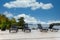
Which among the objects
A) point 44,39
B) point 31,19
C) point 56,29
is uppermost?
point 31,19

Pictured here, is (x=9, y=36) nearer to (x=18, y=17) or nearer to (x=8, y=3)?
(x=18, y=17)

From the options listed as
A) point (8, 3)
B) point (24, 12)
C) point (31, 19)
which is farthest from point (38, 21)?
point (8, 3)

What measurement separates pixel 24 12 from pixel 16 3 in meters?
0.16

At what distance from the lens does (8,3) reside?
5.94 feet

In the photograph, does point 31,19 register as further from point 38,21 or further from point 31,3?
point 31,3

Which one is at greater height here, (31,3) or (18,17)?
(31,3)

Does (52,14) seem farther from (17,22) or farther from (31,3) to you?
(17,22)

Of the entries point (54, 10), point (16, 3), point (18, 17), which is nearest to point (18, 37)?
point (18, 17)

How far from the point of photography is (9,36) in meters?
1.81

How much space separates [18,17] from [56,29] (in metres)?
0.51

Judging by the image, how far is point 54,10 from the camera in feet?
6.10

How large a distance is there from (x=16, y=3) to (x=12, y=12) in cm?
13

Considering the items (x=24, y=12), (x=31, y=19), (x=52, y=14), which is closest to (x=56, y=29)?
(x=52, y=14)

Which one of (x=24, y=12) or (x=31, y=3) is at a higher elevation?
(x=31, y=3)
